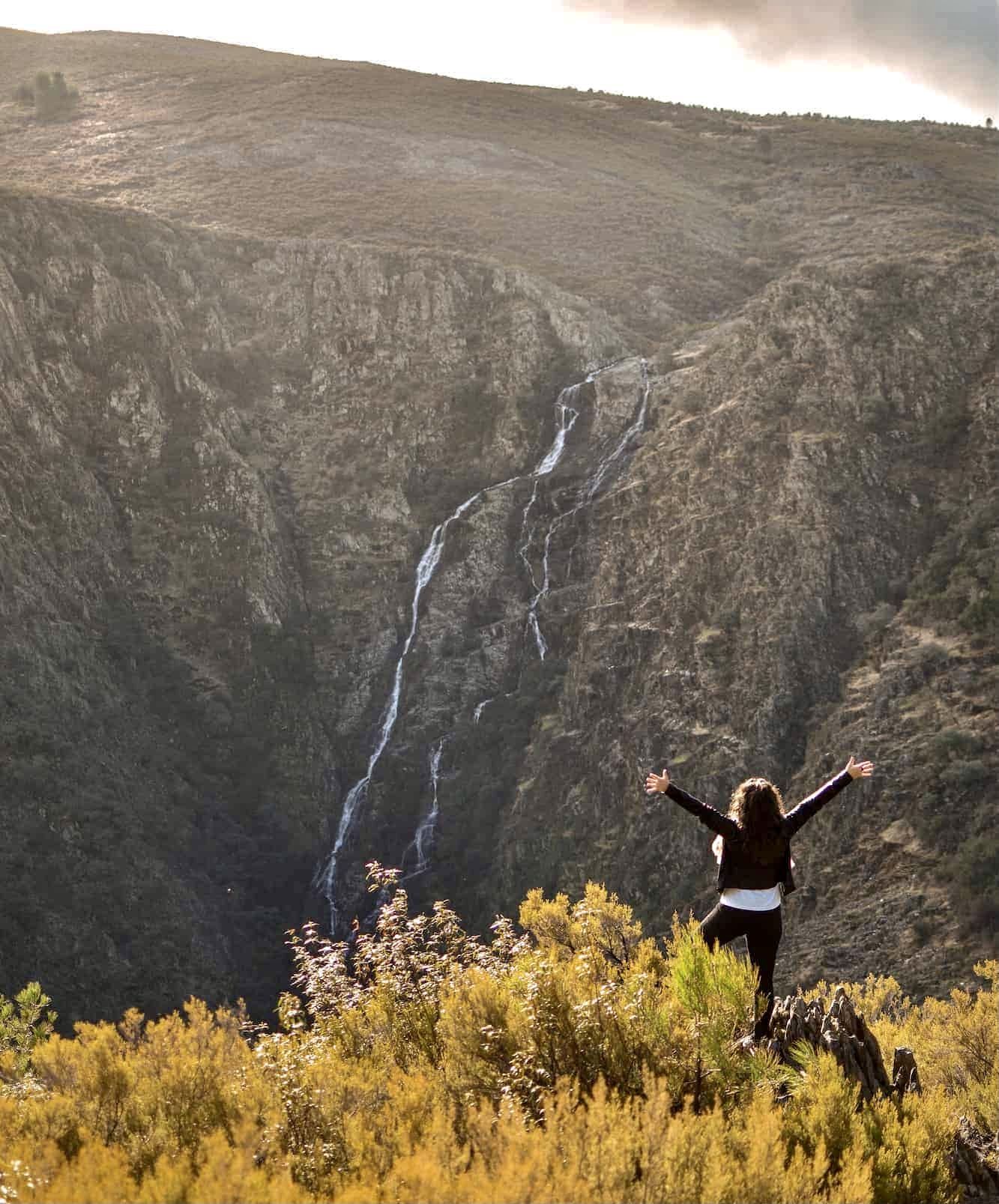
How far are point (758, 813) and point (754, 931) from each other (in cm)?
89

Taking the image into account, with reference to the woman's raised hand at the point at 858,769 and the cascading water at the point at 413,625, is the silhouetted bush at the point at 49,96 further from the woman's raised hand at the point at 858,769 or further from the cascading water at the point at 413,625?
the woman's raised hand at the point at 858,769

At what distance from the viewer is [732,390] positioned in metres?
43.9

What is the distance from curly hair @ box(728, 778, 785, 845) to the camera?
9039 millimetres

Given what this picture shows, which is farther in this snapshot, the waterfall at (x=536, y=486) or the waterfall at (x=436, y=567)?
the waterfall at (x=536, y=486)

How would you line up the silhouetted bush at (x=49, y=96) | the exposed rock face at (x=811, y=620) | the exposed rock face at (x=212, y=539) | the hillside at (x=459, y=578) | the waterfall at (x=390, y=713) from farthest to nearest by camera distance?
the silhouetted bush at (x=49, y=96), the waterfall at (x=390, y=713), the exposed rock face at (x=212, y=539), the hillside at (x=459, y=578), the exposed rock face at (x=811, y=620)

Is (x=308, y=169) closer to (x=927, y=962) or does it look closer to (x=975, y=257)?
(x=975, y=257)

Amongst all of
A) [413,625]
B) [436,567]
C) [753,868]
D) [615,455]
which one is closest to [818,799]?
[753,868]

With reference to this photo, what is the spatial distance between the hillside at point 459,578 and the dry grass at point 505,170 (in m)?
1.09

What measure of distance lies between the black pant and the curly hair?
0.57m

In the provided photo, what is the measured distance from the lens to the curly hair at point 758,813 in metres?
9.04

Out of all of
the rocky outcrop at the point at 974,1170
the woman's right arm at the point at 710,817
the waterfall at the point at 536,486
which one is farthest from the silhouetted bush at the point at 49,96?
the rocky outcrop at the point at 974,1170

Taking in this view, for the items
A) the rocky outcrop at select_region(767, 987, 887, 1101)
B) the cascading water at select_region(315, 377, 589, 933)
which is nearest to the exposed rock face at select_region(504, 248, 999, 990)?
the cascading water at select_region(315, 377, 589, 933)

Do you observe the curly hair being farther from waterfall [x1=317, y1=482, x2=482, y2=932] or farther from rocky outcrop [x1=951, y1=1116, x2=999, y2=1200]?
waterfall [x1=317, y1=482, x2=482, y2=932]

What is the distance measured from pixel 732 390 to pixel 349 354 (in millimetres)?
15752
